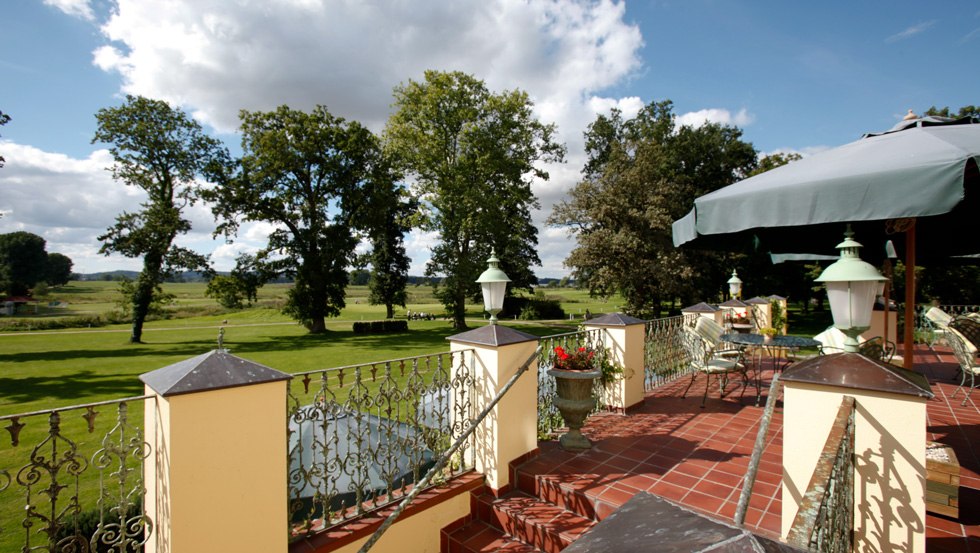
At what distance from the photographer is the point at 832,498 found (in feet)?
4.96

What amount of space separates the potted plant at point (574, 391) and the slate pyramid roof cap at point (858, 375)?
2.05 m

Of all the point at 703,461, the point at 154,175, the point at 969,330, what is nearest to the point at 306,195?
the point at 154,175

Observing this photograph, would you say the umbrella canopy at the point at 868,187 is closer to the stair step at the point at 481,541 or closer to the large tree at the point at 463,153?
the stair step at the point at 481,541

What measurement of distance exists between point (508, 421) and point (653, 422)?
229 cm

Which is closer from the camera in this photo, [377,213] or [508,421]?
[508,421]

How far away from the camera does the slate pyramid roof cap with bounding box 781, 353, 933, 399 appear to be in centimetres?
173

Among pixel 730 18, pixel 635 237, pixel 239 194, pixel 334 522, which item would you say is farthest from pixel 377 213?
pixel 334 522

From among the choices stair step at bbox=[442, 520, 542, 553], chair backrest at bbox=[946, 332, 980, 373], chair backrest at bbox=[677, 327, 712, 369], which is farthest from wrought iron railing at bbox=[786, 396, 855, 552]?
chair backrest at bbox=[946, 332, 980, 373]

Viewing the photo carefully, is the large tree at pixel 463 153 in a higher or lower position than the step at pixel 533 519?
higher

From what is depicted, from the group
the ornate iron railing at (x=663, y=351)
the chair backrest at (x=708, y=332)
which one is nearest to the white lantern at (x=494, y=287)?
the ornate iron railing at (x=663, y=351)

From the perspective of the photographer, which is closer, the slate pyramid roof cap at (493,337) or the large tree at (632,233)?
the slate pyramid roof cap at (493,337)

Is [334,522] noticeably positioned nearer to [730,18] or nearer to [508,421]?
[508,421]

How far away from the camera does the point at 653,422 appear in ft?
16.0

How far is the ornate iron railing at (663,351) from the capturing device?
6.45 meters
